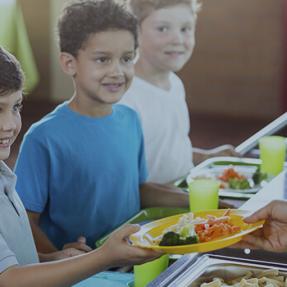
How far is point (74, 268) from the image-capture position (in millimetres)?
1525

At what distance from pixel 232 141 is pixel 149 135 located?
2867 mm

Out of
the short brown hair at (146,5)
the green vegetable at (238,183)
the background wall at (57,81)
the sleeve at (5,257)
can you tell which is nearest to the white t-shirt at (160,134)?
the short brown hair at (146,5)

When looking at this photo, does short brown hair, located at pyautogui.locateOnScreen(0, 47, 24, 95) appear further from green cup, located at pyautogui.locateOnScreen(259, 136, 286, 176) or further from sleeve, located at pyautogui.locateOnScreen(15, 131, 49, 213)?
green cup, located at pyautogui.locateOnScreen(259, 136, 286, 176)

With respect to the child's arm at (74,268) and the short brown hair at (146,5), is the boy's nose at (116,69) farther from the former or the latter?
the child's arm at (74,268)

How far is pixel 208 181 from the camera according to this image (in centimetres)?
223

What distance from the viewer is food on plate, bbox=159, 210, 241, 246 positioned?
1.52 metres

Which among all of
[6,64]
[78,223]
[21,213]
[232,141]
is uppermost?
[6,64]

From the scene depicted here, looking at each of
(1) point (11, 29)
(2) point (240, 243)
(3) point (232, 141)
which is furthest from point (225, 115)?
(2) point (240, 243)

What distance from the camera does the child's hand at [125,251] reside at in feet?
4.87

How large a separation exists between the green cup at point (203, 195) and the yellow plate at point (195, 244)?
1.56ft

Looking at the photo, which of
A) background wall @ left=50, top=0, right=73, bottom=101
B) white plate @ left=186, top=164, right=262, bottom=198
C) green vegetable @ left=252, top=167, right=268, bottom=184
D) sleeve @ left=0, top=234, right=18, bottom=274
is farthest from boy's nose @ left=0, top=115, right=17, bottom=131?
background wall @ left=50, top=0, right=73, bottom=101

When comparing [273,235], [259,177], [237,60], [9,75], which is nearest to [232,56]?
[237,60]

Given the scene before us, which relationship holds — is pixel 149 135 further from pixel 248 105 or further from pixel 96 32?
pixel 248 105

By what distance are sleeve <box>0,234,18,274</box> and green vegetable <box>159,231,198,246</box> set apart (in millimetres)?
280
